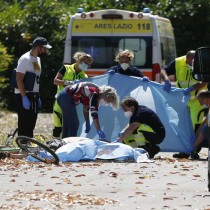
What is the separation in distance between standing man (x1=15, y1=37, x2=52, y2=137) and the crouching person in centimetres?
162

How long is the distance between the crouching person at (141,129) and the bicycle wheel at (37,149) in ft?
4.51

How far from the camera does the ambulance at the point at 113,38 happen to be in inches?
972

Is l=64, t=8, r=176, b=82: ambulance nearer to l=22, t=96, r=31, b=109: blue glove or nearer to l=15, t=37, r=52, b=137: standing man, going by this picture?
l=15, t=37, r=52, b=137: standing man

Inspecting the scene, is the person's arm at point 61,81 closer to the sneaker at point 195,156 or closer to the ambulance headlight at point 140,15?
the sneaker at point 195,156

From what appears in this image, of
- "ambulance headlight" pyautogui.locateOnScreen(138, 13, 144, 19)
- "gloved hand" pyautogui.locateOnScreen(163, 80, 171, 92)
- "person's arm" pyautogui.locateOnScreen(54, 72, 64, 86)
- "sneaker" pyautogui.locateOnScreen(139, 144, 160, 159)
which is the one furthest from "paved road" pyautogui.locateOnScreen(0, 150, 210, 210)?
"ambulance headlight" pyautogui.locateOnScreen(138, 13, 144, 19)

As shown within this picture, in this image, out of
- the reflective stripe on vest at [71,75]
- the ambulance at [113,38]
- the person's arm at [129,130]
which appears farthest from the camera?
the ambulance at [113,38]

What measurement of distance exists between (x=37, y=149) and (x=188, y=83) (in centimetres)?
347

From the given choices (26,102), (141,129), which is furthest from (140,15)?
(141,129)

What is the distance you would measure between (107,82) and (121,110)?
55 cm

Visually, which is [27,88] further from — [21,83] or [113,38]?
[113,38]

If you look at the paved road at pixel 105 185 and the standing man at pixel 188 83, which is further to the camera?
the standing man at pixel 188 83

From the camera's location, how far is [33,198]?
10.7 m

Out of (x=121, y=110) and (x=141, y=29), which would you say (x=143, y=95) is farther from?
(x=141, y=29)

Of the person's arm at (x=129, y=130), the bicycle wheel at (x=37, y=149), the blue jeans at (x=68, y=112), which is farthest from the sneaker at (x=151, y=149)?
the bicycle wheel at (x=37, y=149)
